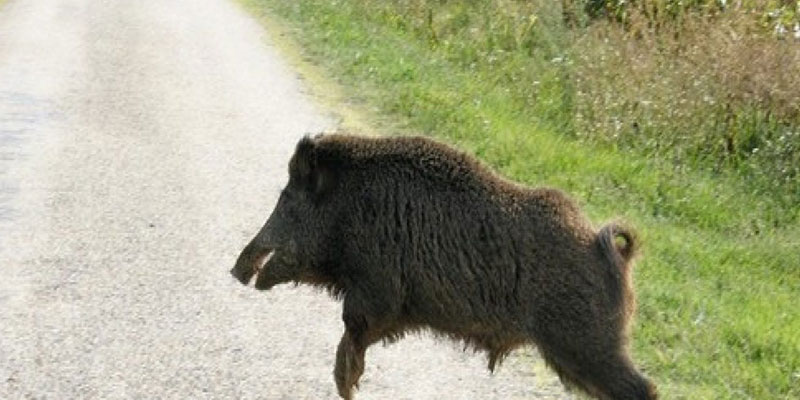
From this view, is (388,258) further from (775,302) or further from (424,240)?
(775,302)

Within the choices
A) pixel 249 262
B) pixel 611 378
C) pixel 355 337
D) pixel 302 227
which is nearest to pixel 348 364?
pixel 355 337

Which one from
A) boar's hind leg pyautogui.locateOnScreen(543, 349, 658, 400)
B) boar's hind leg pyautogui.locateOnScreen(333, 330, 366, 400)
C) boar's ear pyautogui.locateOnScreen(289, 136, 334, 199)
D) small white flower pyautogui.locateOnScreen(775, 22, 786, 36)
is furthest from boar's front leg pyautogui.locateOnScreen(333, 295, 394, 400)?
small white flower pyautogui.locateOnScreen(775, 22, 786, 36)

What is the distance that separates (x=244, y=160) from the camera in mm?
12359

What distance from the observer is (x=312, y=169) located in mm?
6633

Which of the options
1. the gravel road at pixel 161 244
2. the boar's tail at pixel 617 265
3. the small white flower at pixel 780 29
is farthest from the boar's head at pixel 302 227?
the small white flower at pixel 780 29

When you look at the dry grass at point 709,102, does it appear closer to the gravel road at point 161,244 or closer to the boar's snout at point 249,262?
the gravel road at point 161,244

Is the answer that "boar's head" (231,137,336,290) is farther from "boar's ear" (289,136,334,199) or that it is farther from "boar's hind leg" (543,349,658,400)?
"boar's hind leg" (543,349,658,400)

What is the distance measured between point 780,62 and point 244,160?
206 inches

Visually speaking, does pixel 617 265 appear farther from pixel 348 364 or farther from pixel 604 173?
pixel 604 173

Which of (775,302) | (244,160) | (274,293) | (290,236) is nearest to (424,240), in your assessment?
(290,236)

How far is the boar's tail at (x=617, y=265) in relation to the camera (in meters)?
5.82

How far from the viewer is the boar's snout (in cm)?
682

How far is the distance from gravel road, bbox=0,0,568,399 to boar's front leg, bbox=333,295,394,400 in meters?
0.68

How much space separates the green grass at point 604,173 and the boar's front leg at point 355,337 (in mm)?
1500
